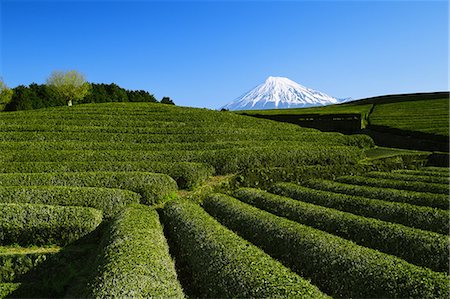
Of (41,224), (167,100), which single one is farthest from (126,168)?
(167,100)

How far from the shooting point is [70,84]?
74.8 metres

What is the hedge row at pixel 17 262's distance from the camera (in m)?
15.0

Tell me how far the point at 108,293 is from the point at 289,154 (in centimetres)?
2264

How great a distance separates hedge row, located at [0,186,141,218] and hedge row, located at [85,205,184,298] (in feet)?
11.5

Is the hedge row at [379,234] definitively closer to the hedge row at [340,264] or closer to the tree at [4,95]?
the hedge row at [340,264]

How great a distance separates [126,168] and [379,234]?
17.1 metres

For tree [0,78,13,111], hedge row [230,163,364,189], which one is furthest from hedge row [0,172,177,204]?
tree [0,78,13,111]

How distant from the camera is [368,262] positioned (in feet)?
38.4

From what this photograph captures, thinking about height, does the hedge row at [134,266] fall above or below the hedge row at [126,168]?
below

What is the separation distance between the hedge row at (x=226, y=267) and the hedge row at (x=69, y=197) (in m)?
4.48

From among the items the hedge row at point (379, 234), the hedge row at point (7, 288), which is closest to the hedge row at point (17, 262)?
the hedge row at point (7, 288)

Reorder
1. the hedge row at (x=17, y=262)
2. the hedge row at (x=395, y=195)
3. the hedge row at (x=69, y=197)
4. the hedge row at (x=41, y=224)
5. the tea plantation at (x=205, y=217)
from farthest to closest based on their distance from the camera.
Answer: the hedge row at (x=69, y=197) → the hedge row at (x=395, y=195) → the hedge row at (x=41, y=224) → the hedge row at (x=17, y=262) → the tea plantation at (x=205, y=217)

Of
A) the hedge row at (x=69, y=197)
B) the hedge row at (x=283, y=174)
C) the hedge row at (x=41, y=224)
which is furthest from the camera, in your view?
the hedge row at (x=283, y=174)

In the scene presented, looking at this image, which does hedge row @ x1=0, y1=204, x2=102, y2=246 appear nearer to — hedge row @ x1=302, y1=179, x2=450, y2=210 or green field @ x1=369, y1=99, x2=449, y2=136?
hedge row @ x1=302, y1=179, x2=450, y2=210
